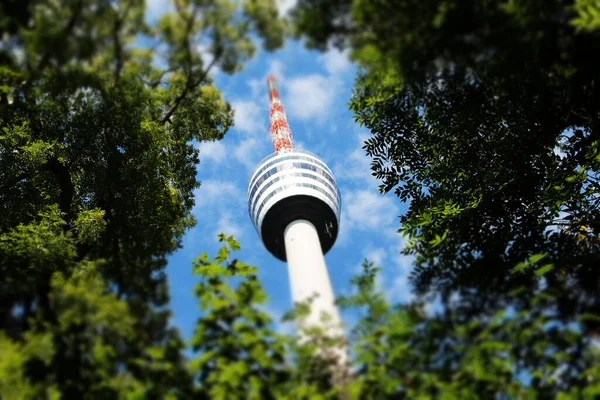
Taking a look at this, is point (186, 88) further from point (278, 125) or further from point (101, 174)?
point (278, 125)

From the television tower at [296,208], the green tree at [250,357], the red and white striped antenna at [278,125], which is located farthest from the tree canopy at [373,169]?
the red and white striped antenna at [278,125]

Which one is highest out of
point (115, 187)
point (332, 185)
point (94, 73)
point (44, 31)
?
point (332, 185)

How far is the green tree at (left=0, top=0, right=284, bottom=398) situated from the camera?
8156 mm

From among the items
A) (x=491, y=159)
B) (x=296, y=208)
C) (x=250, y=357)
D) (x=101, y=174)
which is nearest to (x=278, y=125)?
(x=296, y=208)

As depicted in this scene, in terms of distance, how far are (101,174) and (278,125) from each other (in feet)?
64.0

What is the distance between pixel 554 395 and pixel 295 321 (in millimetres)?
4216

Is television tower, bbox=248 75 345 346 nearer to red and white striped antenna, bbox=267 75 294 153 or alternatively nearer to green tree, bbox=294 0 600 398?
red and white striped antenna, bbox=267 75 294 153

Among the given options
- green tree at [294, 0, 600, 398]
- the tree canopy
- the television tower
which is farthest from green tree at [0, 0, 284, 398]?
the television tower

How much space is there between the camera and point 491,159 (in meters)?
18.2

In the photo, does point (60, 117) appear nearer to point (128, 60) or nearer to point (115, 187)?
point (115, 187)

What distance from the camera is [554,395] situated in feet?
26.2

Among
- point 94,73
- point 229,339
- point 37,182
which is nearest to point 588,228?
point 229,339

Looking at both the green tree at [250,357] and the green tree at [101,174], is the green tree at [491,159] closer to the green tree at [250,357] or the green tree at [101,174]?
the green tree at [250,357]

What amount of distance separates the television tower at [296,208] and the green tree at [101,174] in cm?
586
